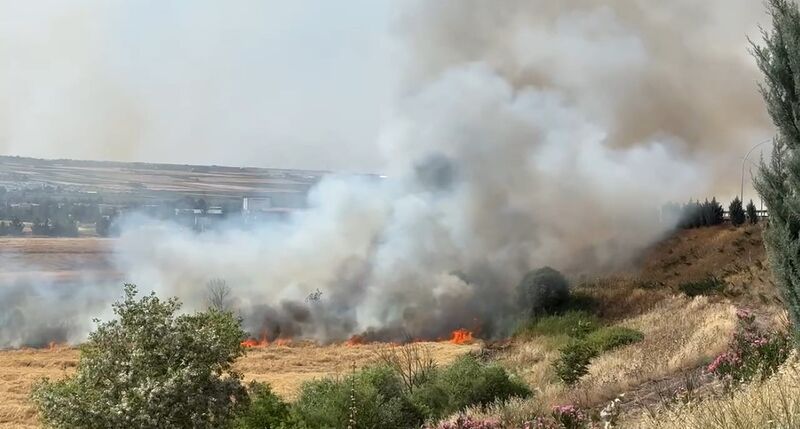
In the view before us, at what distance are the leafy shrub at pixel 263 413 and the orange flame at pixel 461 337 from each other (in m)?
19.6

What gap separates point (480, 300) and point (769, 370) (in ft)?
91.2

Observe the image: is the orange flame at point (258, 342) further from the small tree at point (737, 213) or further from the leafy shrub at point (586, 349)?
the small tree at point (737, 213)

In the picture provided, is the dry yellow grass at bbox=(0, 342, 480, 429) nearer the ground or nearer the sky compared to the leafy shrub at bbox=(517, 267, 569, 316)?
nearer the ground

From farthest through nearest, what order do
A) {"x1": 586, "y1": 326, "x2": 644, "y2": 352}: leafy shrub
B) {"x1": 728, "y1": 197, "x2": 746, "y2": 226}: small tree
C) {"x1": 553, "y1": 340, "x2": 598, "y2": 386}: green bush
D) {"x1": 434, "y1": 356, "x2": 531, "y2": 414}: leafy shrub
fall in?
{"x1": 728, "y1": 197, "x2": 746, "y2": 226}: small tree < {"x1": 586, "y1": 326, "x2": 644, "y2": 352}: leafy shrub < {"x1": 553, "y1": 340, "x2": 598, "y2": 386}: green bush < {"x1": 434, "y1": 356, "x2": 531, "y2": 414}: leafy shrub

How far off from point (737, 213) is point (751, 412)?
37440 mm

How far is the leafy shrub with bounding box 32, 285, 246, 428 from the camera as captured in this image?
10578 millimetres

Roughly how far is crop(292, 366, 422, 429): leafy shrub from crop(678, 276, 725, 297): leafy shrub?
665 inches

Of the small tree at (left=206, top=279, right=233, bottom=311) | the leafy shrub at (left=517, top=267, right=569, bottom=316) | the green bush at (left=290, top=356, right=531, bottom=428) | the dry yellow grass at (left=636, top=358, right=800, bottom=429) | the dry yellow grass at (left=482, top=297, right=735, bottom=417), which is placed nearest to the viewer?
the dry yellow grass at (left=636, top=358, right=800, bottom=429)

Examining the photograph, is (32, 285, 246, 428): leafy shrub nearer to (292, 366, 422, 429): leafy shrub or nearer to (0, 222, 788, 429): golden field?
(292, 366, 422, 429): leafy shrub

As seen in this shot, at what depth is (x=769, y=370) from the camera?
9.45 meters

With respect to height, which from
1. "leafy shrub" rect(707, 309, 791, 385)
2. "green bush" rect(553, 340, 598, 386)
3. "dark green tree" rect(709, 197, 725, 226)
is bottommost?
"green bush" rect(553, 340, 598, 386)

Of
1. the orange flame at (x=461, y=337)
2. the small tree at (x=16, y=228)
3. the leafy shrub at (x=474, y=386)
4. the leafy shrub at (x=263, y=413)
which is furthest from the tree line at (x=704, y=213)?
the small tree at (x=16, y=228)

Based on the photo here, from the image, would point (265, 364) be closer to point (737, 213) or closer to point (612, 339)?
point (612, 339)

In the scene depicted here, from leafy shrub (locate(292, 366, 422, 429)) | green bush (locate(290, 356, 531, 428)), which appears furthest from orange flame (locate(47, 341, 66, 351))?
leafy shrub (locate(292, 366, 422, 429))
